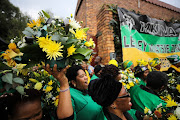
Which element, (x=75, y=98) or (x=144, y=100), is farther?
(x=144, y=100)

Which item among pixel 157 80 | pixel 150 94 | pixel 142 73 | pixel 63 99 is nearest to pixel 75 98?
pixel 63 99

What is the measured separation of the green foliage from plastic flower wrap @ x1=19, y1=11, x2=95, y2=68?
59.0ft

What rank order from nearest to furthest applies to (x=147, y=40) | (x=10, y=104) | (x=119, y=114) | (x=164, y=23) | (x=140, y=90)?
(x=10, y=104), (x=119, y=114), (x=140, y=90), (x=147, y=40), (x=164, y=23)

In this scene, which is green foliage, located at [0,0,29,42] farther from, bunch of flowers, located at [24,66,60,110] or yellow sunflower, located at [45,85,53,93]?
yellow sunflower, located at [45,85,53,93]

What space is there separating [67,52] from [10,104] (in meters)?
0.84

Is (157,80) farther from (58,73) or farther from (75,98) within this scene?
(58,73)

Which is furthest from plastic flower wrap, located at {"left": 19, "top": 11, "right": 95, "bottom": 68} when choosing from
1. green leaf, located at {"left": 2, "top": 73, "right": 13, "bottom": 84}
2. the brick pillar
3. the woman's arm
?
the brick pillar

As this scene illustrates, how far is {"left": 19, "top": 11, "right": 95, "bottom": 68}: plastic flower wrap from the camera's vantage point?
0.88m

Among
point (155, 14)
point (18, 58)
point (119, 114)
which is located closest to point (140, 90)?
point (119, 114)

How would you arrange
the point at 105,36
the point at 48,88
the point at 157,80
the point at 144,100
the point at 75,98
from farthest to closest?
the point at 105,36 → the point at 157,80 → the point at 144,100 → the point at 48,88 → the point at 75,98

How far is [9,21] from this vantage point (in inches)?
702

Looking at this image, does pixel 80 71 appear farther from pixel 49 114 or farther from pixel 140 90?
pixel 140 90

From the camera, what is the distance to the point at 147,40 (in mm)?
4473

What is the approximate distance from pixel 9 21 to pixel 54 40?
23001 mm
